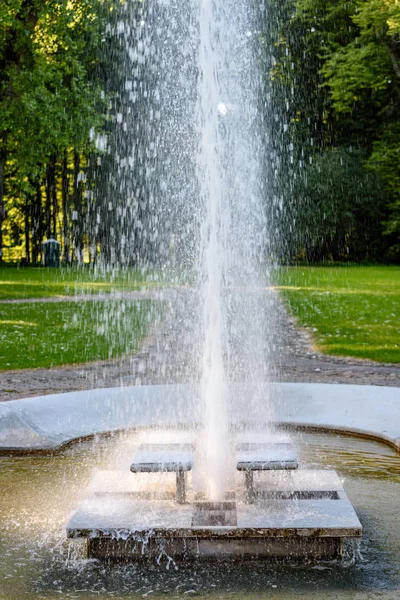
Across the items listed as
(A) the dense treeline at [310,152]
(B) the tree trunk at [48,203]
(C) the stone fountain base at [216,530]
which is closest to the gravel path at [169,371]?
(C) the stone fountain base at [216,530]

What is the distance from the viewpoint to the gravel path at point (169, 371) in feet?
31.0

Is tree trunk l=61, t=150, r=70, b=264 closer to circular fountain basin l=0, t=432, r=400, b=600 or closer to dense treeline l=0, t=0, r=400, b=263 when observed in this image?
dense treeline l=0, t=0, r=400, b=263

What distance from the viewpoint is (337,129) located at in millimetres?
39031

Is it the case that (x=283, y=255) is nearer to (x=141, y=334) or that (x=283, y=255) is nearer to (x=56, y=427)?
(x=141, y=334)

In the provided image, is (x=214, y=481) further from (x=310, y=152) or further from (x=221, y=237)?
(x=310, y=152)

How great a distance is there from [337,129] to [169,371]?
30.6 m

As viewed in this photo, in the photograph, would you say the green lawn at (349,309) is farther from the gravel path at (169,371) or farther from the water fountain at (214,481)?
the water fountain at (214,481)

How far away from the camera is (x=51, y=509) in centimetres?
482

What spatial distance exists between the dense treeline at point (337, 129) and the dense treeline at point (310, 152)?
49 mm

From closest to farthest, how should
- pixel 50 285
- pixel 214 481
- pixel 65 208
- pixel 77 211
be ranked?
pixel 214 481 → pixel 50 285 → pixel 77 211 → pixel 65 208

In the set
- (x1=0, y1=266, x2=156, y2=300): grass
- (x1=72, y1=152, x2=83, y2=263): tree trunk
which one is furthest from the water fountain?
(x1=72, y1=152, x2=83, y2=263): tree trunk

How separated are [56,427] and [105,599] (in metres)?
3.16

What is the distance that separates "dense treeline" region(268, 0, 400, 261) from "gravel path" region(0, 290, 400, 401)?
22.0m

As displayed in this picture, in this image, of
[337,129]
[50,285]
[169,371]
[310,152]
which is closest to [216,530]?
[169,371]
